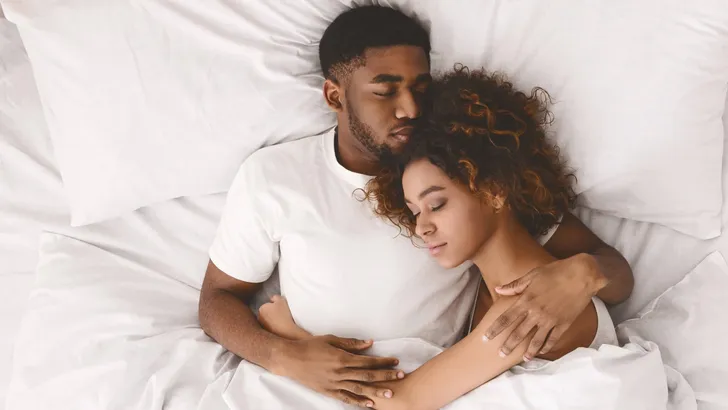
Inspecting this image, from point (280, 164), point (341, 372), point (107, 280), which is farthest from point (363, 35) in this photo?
point (107, 280)

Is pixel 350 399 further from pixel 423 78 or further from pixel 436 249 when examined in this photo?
pixel 423 78

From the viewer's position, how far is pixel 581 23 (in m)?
1.14

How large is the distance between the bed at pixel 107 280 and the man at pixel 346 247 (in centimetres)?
8

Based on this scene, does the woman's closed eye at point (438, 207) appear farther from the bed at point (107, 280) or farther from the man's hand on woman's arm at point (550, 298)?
the bed at point (107, 280)

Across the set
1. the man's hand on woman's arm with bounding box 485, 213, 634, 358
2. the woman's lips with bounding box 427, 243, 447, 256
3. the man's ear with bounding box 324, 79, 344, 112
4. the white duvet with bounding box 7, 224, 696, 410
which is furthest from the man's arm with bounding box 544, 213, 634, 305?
the man's ear with bounding box 324, 79, 344, 112

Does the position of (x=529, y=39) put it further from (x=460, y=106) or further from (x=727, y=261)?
(x=727, y=261)

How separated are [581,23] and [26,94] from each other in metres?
1.19

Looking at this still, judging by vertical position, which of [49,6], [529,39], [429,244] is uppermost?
[529,39]

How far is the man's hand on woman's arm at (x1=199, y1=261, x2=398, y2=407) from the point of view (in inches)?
43.9

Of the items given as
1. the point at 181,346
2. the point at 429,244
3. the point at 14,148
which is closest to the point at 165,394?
the point at 181,346

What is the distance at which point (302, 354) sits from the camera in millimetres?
1146

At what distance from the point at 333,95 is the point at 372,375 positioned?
1.84ft

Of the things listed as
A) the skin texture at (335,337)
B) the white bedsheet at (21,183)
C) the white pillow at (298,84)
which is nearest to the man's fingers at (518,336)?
the skin texture at (335,337)

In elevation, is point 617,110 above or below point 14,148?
above
